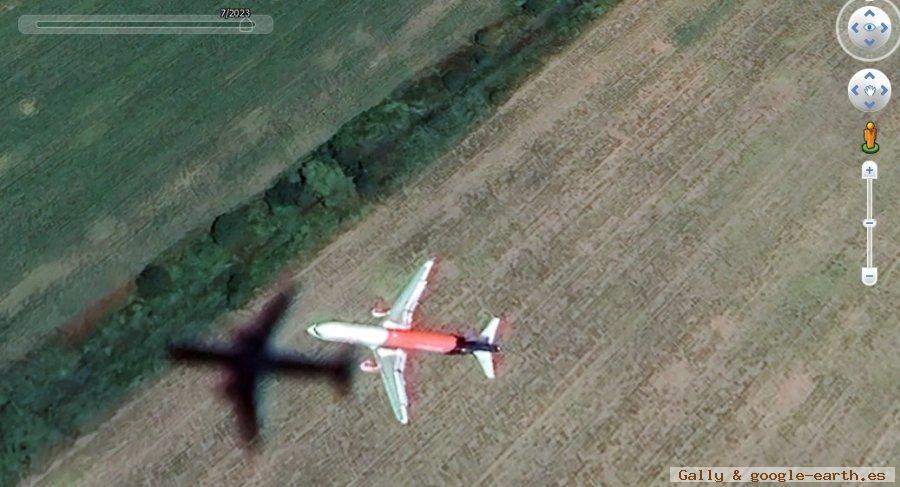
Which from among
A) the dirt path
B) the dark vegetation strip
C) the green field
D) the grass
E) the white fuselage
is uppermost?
the green field

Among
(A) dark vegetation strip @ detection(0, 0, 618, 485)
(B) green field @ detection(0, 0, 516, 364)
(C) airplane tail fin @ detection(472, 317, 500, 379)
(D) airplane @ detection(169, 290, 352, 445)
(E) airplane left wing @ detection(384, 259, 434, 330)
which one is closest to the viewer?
(C) airplane tail fin @ detection(472, 317, 500, 379)

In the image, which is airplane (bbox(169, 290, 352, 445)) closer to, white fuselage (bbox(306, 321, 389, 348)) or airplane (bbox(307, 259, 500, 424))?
airplane (bbox(307, 259, 500, 424))

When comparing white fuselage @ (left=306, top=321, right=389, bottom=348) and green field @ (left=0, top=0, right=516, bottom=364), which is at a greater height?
green field @ (left=0, top=0, right=516, bottom=364)

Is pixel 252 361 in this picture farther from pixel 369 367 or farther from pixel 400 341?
pixel 400 341

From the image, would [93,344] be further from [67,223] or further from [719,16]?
[719,16]

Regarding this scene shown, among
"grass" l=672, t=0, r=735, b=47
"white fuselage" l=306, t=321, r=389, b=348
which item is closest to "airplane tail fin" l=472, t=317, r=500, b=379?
"white fuselage" l=306, t=321, r=389, b=348

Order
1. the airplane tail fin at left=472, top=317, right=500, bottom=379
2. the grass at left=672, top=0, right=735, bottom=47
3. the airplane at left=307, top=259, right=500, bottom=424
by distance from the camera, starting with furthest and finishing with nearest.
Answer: the grass at left=672, top=0, right=735, bottom=47, the airplane tail fin at left=472, top=317, right=500, bottom=379, the airplane at left=307, top=259, right=500, bottom=424

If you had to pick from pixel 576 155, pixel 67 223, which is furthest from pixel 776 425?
pixel 67 223
